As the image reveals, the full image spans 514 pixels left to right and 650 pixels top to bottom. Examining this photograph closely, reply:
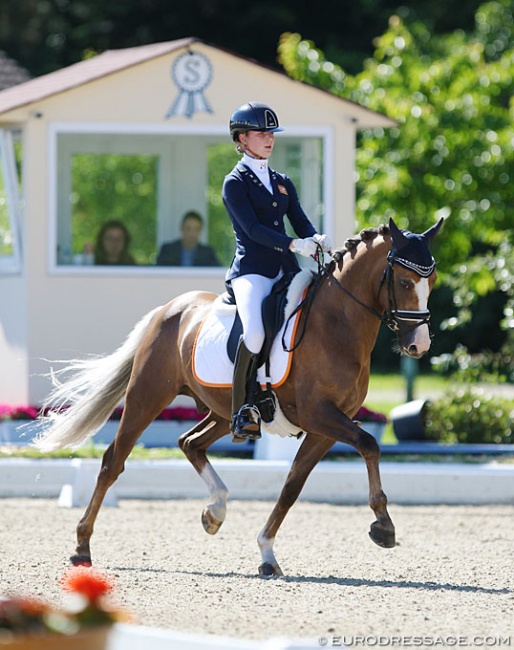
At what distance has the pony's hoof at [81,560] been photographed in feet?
27.1

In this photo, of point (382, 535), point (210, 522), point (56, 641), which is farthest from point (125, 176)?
point (56, 641)

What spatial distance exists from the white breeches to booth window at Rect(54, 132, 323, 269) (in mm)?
6917

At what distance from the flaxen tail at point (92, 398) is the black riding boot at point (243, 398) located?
47.6 inches

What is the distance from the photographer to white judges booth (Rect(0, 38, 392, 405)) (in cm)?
1479

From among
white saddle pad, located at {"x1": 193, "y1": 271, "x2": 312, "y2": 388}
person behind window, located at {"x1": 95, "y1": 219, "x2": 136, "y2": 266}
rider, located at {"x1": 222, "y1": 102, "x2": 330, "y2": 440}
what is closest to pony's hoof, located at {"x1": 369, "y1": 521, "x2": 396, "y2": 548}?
rider, located at {"x1": 222, "y1": 102, "x2": 330, "y2": 440}

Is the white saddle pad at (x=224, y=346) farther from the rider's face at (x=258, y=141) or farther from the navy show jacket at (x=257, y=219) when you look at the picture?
the rider's face at (x=258, y=141)

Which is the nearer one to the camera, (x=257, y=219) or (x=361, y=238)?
(x=361, y=238)

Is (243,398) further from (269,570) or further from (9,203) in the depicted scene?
Answer: (9,203)

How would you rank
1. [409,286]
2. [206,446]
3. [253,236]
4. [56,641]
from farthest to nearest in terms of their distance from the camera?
[206,446]
[253,236]
[409,286]
[56,641]

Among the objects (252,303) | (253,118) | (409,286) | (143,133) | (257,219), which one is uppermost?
(143,133)

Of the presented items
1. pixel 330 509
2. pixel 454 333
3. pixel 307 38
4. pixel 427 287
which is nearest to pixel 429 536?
pixel 330 509

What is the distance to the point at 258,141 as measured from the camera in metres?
8.36

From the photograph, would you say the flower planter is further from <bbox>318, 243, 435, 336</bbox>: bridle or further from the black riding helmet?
the black riding helmet

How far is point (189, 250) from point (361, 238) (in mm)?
7259
